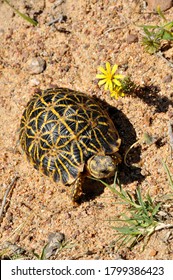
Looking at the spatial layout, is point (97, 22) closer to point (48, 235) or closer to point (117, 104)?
point (117, 104)

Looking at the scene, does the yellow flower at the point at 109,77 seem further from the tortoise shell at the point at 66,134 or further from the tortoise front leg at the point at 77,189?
the tortoise front leg at the point at 77,189

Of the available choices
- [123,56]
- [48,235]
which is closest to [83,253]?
[48,235]

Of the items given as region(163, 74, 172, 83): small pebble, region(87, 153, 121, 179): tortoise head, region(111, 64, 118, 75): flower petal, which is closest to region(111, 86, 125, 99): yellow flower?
region(111, 64, 118, 75): flower petal

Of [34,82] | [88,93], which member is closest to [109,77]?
[88,93]

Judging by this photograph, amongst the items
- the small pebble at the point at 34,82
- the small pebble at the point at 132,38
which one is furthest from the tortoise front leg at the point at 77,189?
the small pebble at the point at 132,38

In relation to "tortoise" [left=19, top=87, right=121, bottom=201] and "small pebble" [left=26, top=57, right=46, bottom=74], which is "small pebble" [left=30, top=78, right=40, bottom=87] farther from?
"tortoise" [left=19, top=87, right=121, bottom=201]
